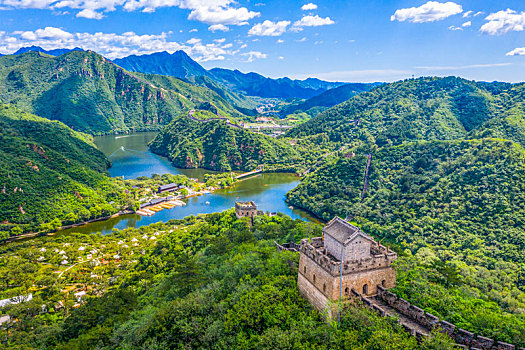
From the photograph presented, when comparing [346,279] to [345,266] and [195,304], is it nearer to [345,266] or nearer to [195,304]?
[345,266]

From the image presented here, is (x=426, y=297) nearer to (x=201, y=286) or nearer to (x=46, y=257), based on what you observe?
(x=201, y=286)

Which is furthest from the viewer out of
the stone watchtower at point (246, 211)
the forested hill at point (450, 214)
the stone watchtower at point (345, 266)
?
the stone watchtower at point (246, 211)

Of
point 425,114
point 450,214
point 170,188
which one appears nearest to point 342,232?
point 450,214

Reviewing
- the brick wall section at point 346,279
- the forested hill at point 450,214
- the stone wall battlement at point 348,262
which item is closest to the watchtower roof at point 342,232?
the stone wall battlement at point 348,262

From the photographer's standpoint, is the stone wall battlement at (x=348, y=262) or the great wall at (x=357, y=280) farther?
the stone wall battlement at (x=348, y=262)

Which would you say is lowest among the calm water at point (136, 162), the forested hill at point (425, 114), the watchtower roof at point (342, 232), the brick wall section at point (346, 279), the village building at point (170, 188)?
the village building at point (170, 188)

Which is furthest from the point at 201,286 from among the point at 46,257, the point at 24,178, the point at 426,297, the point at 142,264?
the point at 24,178

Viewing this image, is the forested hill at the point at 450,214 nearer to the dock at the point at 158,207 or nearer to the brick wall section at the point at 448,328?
the brick wall section at the point at 448,328
